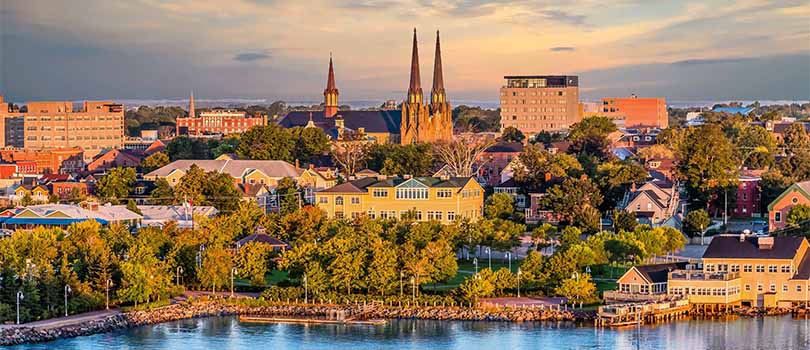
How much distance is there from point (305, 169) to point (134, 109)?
369 ft

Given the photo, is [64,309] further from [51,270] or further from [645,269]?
[645,269]

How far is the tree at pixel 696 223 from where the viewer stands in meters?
52.5

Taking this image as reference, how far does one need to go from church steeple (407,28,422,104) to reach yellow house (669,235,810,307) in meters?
48.8

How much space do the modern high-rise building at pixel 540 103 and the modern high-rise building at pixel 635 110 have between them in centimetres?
1611

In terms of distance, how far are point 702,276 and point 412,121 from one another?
53.0 metres

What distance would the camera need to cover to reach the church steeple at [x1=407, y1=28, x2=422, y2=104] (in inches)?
3484

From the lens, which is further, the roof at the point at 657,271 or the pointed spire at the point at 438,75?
the pointed spire at the point at 438,75

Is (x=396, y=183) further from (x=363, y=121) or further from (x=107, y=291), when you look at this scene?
(x=363, y=121)

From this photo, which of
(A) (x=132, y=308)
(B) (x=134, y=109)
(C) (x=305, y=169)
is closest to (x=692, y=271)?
(A) (x=132, y=308)

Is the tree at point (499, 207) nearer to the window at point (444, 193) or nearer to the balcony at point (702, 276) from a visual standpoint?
the window at point (444, 193)

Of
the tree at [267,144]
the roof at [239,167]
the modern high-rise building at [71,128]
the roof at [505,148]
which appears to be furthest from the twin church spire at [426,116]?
the modern high-rise building at [71,128]

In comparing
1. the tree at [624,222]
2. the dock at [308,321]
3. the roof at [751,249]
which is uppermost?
the tree at [624,222]

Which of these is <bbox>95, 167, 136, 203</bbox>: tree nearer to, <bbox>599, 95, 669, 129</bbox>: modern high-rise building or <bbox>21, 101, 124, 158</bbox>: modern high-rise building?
<bbox>21, 101, 124, 158</bbox>: modern high-rise building

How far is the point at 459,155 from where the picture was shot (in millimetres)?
73938
